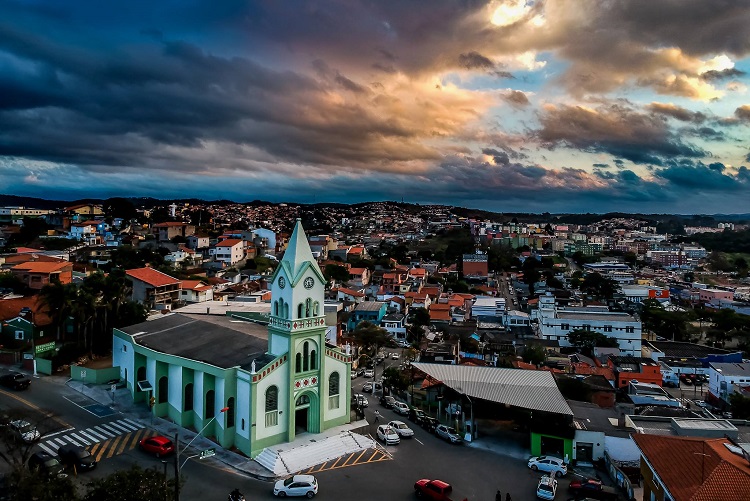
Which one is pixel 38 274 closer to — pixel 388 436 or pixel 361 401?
pixel 361 401

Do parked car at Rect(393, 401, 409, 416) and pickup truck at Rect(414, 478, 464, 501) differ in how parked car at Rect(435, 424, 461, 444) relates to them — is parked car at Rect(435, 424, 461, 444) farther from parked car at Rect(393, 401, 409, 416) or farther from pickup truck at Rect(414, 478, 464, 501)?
pickup truck at Rect(414, 478, 464, 501)

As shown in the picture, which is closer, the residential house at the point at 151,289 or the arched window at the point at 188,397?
the arched window at the point at 188,397

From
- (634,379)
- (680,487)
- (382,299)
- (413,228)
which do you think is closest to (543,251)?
(413,228)

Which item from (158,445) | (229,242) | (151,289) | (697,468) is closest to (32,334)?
(151,289)

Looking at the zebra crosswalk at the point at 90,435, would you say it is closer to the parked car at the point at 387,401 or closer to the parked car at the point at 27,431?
the parked car at the point at 27,431

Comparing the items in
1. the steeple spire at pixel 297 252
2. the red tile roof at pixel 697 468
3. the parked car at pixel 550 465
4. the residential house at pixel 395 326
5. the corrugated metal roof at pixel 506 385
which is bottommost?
the residential house at pixel 395 326

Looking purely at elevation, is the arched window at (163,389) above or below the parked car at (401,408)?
above

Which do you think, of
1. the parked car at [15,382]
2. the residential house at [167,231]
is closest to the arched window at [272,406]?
the parked car at [15,382]
